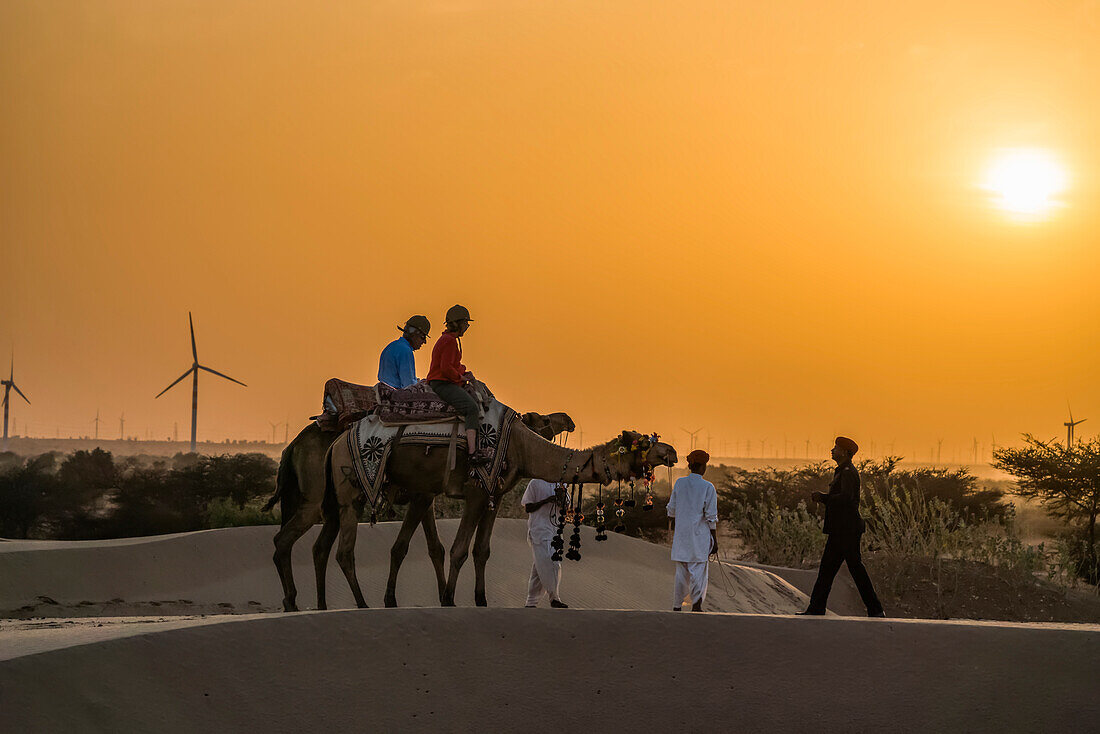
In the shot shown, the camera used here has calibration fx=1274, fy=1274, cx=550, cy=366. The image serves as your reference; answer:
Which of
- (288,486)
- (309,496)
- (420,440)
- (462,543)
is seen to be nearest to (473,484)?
(462,543)

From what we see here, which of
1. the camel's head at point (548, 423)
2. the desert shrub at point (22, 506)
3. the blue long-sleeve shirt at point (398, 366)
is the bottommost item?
the desert shrub at point (22, 506)

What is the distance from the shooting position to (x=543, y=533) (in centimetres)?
1529

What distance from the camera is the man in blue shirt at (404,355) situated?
15078 millimetres

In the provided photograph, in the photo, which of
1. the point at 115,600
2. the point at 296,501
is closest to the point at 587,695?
the point at 296,501

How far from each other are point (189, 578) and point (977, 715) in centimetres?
1468

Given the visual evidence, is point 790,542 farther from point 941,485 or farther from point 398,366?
point 941,485

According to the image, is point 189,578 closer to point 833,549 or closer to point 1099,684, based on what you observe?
point 833,549

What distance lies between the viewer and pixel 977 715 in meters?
11.4

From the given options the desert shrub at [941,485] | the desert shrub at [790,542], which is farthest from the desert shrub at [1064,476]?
the desert shrub at [790,542]

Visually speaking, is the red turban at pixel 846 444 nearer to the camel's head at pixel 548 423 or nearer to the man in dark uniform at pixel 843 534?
the man in dark uniform at pixel 843 534

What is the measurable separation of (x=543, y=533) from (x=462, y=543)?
70.4 inches

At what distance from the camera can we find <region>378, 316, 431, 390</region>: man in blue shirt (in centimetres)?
1508

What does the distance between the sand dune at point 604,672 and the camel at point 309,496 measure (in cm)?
324

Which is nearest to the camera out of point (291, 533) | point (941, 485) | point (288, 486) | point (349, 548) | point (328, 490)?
point (349, 548)
